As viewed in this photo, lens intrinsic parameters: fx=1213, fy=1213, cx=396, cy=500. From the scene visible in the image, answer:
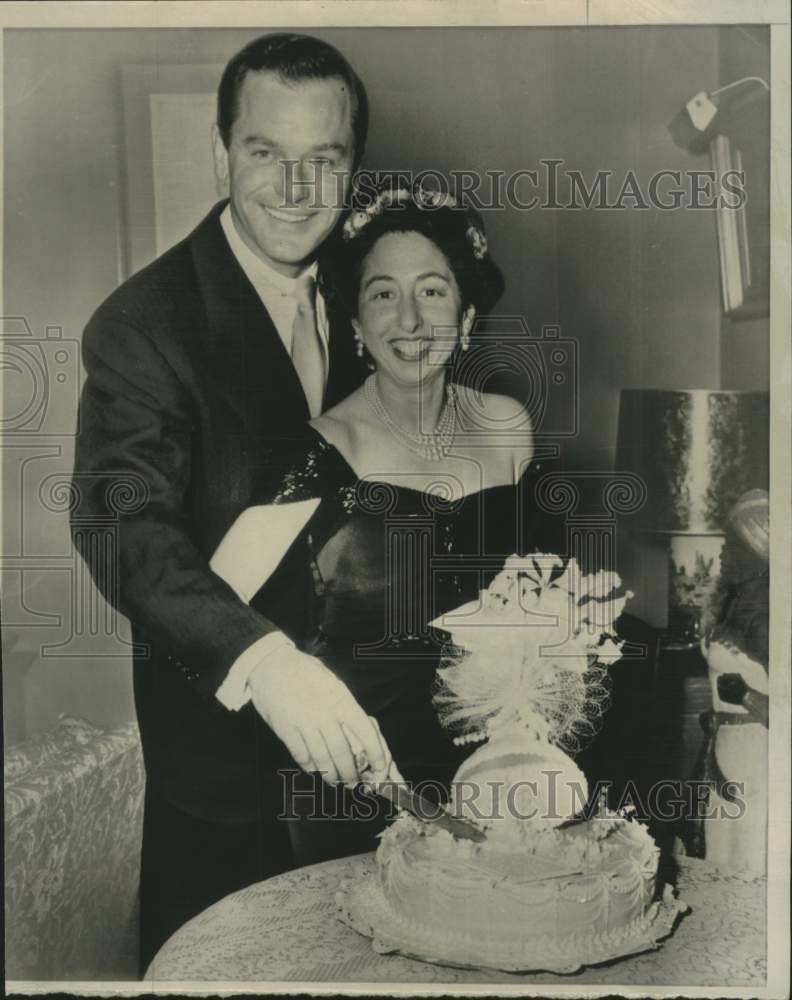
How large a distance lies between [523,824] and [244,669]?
83cm

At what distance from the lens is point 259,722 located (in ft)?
10.3

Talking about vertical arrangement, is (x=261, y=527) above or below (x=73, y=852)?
above

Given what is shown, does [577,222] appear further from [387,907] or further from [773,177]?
[387,907]

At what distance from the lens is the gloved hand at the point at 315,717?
10.2 feet

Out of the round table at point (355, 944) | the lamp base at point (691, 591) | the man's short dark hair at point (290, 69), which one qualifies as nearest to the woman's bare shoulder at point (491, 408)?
the lamp base at point (691, 591)

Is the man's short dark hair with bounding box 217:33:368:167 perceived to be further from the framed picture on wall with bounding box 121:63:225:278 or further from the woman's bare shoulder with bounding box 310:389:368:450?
the woman's bare shoulder with bounding box 310:389:368:450

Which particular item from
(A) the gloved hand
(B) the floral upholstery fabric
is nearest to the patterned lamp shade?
(A) the gloved hand

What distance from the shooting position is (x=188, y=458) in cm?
312

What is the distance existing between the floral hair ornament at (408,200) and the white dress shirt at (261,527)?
15 centimetres

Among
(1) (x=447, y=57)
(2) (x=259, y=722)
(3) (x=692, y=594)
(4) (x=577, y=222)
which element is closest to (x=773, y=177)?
(4) (x=577, y=222)

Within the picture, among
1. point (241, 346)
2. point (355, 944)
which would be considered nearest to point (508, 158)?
point (241, 346)

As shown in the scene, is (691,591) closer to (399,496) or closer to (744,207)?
(399,496)

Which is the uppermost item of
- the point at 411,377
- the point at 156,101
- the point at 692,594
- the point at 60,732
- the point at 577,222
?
the point at 156,101

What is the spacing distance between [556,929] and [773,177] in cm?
201
